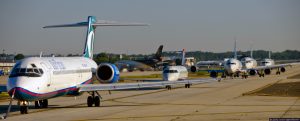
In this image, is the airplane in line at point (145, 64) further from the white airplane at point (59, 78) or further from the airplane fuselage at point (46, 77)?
the airplane fuselage at point (46, 77)

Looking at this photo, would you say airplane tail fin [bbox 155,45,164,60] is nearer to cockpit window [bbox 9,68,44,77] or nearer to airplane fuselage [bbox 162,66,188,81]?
airplane fuselage [bbox 162,66,188,81]

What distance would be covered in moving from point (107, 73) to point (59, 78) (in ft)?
16.0

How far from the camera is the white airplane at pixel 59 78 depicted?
2516 cm

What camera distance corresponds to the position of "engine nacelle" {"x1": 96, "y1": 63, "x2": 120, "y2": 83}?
32719mm

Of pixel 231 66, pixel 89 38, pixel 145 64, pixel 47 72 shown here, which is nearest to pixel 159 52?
pixel 145 64

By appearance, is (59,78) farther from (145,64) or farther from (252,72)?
(145,64)

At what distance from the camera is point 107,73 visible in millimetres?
33062

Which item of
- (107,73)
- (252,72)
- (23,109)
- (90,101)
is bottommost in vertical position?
(23,109)

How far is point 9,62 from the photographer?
11919 centimetres

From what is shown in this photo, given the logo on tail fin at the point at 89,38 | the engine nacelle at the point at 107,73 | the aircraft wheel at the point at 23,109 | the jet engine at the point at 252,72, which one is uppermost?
the logo on tail fin at the point at 89,38

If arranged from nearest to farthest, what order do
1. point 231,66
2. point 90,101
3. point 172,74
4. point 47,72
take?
point 47,72
point 90,101
point 172,74
point 231,66

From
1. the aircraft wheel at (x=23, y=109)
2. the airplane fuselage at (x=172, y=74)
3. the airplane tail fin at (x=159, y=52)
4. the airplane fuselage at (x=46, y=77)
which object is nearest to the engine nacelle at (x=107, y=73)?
the airplane fuselage at (x=46, y=77)

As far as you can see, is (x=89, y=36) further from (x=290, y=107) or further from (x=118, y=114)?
(x=290, y=107)

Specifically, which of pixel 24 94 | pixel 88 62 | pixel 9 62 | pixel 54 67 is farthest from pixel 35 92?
pixel 9 62
